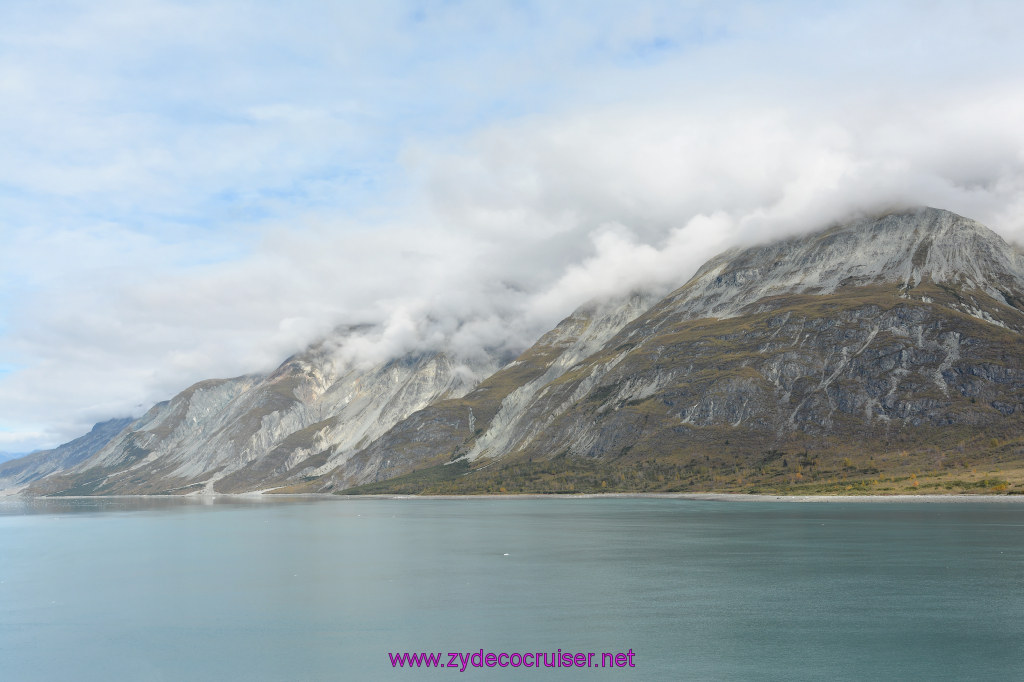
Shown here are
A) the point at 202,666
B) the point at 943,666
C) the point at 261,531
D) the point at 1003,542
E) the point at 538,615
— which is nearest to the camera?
the point at 943,666

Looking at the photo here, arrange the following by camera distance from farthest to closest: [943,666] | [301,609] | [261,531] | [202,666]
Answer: [261,531] → [301,609] → [202,666] → [943,666]

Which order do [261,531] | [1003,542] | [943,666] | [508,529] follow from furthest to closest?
1. [261,531]
2. [508,529]
3. [1003,542]
4. [943,666]

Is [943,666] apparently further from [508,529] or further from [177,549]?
[177,549]

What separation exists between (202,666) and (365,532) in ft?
398

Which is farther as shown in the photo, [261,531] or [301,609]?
[261,531]

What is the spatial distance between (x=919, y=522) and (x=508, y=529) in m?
85.8

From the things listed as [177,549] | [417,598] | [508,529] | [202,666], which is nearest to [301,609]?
[417,598]

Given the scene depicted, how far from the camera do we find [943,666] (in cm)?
5534

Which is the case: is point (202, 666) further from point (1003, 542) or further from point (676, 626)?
point (1003, 542)

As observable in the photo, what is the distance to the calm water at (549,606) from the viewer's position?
59250mm

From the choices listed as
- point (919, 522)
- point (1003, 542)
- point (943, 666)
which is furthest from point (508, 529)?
point (943, 666)

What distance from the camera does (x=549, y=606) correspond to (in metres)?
78.8

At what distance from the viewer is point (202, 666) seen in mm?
61000

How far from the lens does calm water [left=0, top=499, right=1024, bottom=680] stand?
59.2 metres
